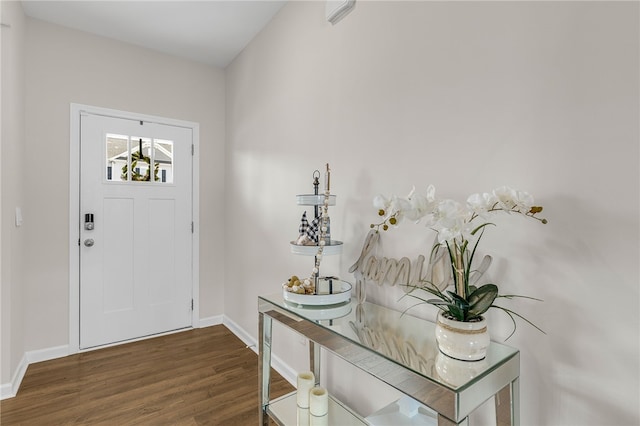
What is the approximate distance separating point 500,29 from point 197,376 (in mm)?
2579

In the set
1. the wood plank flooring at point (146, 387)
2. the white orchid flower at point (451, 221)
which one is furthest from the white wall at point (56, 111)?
the white orchid flower at point (451, 221)

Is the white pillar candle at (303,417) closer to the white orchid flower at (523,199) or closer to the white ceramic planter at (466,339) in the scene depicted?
the white ceramic planter at (466,339)

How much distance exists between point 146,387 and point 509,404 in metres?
2.15

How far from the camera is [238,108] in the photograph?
9.98ft

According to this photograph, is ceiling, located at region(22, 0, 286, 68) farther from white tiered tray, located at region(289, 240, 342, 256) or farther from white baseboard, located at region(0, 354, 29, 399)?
white baseboard, located at region(0, 354, 29, 399)

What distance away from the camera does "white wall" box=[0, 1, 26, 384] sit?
193 cm

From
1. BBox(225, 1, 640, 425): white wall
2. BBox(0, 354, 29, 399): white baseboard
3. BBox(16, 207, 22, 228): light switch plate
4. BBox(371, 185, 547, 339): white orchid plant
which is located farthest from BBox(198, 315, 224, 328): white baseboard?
BBox(371, 185, 547, 339): white orchid plant

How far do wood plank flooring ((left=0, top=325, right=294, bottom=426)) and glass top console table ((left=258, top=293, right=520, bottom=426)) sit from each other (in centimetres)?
55

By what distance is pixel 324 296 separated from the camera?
1464 mm

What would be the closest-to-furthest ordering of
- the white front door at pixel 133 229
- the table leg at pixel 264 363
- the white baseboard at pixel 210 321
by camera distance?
the table leg at pixel 264 363 < the white front door at pixel 133 229 < the white baseboard at pixel 210 321

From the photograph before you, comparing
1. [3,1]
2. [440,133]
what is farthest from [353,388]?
[3,1]

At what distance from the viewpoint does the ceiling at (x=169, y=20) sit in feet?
7.60

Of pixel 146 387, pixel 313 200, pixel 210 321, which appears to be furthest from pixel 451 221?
pixel 210 321

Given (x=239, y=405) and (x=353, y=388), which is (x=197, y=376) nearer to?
(x=239, y=405)
